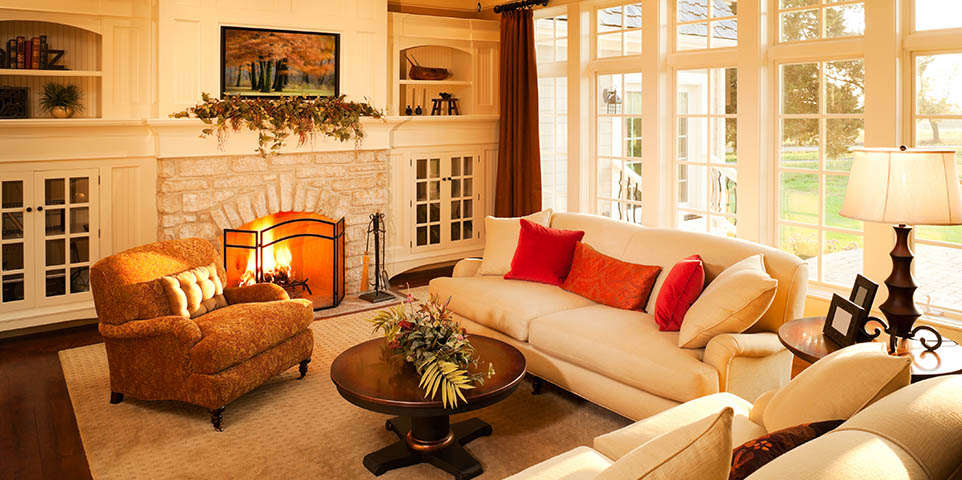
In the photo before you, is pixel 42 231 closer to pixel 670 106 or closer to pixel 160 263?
pixel 160 263

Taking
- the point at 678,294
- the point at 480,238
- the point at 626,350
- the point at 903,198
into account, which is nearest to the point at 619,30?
the point at 480,238

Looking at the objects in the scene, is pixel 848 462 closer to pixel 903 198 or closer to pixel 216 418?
pixel 903 198

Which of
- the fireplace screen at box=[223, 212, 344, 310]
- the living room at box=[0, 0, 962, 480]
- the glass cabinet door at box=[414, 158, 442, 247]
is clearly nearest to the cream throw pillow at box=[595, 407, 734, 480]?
the living room at box=[0, 0, 962, 480]

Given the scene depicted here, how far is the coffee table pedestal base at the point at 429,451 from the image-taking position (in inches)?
128

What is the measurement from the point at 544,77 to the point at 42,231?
4.41 m

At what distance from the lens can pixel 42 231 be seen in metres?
5.29

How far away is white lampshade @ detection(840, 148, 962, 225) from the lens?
276cm

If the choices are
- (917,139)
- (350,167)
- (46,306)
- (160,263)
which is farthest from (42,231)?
(917,139)

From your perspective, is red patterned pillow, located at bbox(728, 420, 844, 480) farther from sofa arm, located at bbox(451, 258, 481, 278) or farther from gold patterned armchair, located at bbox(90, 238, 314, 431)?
sofa arm, located at bbox(451, 258, 481, 278)

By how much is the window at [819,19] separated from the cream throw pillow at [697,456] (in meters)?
3.91

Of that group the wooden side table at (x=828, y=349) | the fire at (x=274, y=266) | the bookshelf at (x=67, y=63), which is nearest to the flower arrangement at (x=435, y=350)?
the wooden side table at (x=828, y=349)

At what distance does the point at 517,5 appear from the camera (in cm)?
705

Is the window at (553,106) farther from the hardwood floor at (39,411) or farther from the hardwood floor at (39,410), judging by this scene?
the hardwood floor at (39,411)

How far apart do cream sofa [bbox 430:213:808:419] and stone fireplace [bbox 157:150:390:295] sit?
76.2 inches
